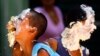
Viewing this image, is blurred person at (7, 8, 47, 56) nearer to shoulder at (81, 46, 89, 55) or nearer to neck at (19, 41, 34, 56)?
neck at (19, 41, 34, 56)

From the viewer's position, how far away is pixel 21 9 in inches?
115

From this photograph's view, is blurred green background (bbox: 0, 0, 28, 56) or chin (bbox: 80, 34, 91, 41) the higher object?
blurred green background (bbox: 0, 0, 28, 56)

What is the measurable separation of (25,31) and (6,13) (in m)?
0.24

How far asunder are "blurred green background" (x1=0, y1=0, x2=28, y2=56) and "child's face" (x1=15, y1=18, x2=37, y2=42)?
113mm

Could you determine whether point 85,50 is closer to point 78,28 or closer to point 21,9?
point 78,28

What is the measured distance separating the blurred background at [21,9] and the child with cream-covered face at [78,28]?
37 millimetres

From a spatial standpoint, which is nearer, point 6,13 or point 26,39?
point 26,39

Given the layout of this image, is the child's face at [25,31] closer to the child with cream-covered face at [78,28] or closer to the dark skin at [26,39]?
the dark skin at [26,39]

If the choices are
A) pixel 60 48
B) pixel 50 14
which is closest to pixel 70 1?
pixel 50 14

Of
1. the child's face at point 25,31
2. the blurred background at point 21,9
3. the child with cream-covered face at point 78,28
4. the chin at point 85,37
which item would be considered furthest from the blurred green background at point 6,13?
the chin at point 85,37

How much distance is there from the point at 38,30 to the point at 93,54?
18.1 inches

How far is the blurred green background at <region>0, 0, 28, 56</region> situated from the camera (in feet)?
9.61

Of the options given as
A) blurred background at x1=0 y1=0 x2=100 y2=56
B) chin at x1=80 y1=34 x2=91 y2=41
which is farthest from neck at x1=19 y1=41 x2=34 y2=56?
chin at x1=80 y1=34 x2=91 y2=41

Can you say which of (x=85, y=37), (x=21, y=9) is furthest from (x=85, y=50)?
(x=21, y=9)
